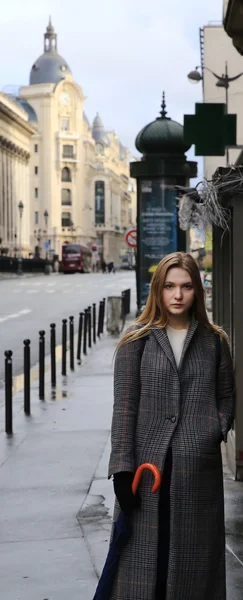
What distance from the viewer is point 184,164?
22.0m

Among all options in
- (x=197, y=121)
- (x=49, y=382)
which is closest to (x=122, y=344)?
(x=197, y=121)

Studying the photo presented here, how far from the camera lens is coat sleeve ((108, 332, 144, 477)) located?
154 inches

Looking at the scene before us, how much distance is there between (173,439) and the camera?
3904 mm

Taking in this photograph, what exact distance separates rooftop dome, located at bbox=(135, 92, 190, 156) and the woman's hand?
18.5 m

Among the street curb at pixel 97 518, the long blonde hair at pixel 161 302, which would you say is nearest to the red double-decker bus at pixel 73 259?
the street curb at pixel 97 518

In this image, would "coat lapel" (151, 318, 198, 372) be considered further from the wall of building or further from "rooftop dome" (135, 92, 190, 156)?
the wall of building

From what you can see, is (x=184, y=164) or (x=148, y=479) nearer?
(x=148, y=479)

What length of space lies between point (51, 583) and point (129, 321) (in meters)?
24.1

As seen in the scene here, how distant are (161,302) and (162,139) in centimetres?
1829

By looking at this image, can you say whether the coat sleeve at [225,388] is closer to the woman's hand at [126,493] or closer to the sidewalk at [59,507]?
the woman's hand at [126,493]

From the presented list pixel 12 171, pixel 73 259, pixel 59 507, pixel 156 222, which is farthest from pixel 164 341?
pixel 12 171

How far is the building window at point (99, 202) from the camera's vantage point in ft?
645

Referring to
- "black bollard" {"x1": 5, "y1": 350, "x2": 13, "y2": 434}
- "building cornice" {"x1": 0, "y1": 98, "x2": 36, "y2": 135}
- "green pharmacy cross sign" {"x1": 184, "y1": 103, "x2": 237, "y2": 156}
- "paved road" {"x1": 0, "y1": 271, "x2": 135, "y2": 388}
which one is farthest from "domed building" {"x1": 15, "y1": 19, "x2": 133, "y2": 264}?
"black bollard" {"x1": 5, "y1": 350, "x2": 13, "y2": 434}

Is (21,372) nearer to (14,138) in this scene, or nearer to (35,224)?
(14,138)
